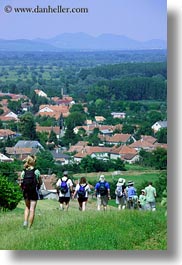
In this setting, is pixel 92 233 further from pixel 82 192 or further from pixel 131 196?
pixel 82 192

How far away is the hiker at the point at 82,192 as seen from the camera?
63.1 ft

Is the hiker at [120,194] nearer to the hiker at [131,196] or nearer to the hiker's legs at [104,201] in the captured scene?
the hiker at [131,196]

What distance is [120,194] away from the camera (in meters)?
19.0

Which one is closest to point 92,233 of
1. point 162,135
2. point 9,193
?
point 162,135

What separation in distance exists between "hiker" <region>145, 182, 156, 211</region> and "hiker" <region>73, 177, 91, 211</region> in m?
0.86

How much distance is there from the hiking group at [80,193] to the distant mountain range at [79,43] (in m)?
1.50

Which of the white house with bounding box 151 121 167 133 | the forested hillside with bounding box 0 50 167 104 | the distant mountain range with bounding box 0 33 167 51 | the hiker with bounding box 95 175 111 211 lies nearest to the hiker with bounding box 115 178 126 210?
the hiker with bounding box 95 175 111 211

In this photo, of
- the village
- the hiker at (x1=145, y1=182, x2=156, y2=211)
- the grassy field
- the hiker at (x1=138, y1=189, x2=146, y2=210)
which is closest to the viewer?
the grassy field

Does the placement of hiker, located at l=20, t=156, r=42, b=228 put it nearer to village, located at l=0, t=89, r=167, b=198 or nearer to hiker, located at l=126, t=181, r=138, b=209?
village, located at l=0, t=89, r=167, b=198

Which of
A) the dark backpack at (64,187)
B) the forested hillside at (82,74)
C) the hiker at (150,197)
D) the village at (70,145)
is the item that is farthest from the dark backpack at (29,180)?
the hiker at (150,197)

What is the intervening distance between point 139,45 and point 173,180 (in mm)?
1879

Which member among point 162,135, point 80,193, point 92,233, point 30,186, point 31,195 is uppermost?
point 162,135

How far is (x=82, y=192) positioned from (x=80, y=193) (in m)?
0.07

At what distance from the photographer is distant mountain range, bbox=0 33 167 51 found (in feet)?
61.3
